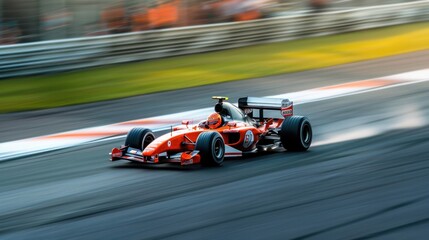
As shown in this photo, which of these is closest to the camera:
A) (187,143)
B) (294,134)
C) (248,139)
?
(187,143)

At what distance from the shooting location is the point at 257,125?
1061 cm

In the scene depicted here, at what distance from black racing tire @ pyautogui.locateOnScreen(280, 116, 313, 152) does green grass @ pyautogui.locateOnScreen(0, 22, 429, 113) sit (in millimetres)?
6085

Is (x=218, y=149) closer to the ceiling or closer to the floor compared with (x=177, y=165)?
closer to the ceiling

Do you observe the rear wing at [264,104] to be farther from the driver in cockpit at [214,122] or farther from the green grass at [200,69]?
the green grass at [200,69]

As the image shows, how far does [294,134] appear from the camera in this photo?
33.6ft

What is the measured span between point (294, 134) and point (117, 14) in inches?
416

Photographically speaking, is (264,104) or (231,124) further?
(264,104)

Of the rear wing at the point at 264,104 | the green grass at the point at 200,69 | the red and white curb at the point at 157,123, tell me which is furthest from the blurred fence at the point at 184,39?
the rear wing at the point at 264,104

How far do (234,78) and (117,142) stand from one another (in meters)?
6.31

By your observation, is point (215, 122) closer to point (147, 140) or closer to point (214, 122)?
point (214, 122)

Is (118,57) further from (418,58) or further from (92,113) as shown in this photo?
(418,58)

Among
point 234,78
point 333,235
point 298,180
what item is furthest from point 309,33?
point 333,235

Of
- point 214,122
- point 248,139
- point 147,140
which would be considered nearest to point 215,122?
point 214,122

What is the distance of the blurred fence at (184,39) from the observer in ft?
58.7
